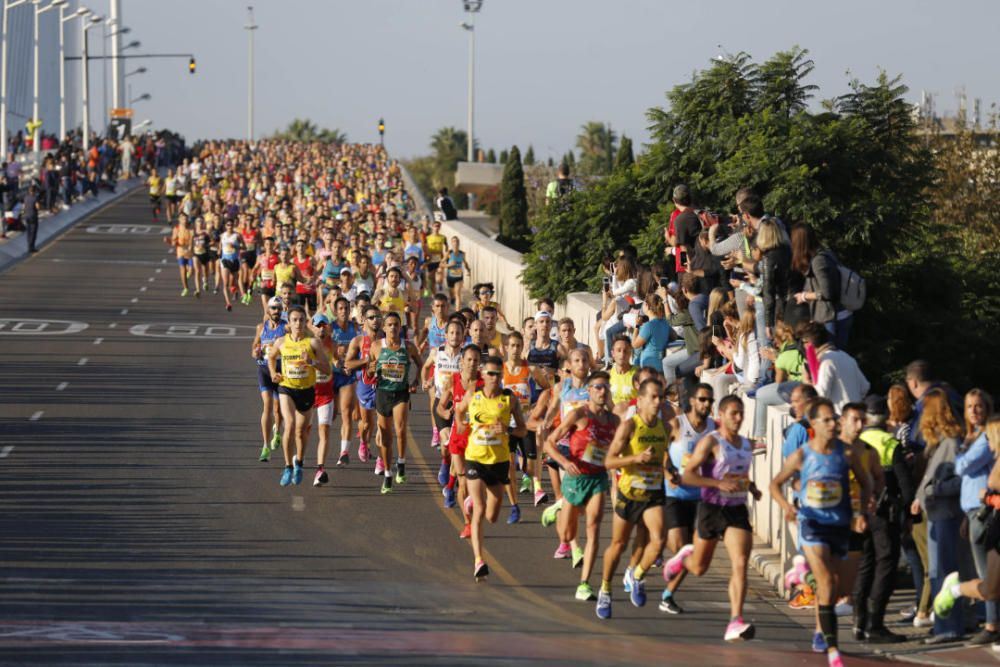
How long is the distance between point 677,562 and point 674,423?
41.3 inches

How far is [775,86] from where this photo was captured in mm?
28375

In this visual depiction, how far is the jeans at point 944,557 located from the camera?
1370 cm

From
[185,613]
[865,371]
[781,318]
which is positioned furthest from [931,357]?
[185,613]

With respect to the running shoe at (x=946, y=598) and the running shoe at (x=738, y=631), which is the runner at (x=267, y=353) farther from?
the running shoe at (x=946, y=598)

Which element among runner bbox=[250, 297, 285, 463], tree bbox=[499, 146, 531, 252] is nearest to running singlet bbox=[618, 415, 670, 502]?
runner bbox=[250, 297, 285, 463]

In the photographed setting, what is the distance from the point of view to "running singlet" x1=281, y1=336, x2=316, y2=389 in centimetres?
1920

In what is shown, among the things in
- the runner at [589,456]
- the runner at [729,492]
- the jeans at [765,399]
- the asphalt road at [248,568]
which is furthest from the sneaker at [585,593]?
the jeans at [765,399]

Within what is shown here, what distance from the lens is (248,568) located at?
50.5 ft

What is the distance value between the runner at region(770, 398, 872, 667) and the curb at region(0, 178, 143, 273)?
118ft

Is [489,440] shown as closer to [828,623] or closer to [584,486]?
[584,486]

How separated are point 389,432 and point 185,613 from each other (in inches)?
229

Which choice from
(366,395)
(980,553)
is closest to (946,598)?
(980,553)

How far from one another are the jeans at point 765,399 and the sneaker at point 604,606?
285 centimetres

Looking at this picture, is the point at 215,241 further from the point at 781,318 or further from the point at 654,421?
the point at 654,421
